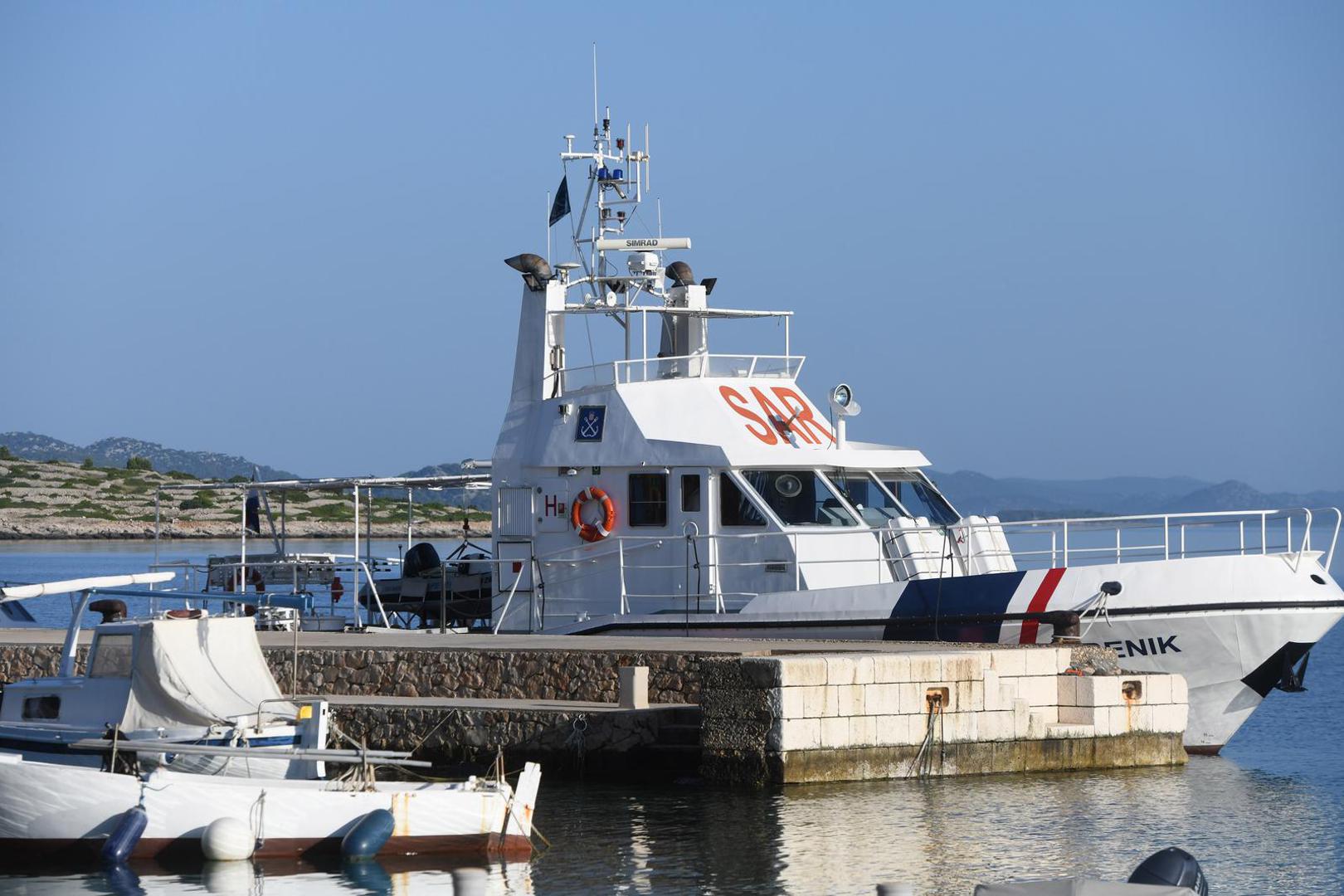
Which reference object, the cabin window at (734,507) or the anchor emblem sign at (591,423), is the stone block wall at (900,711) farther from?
the anchor emblem sign at (591,423)

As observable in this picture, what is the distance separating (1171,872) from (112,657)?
28.7ft

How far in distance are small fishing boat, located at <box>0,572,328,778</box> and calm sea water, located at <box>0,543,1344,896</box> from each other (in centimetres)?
146

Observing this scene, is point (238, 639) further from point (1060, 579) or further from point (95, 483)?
point (95, 483)

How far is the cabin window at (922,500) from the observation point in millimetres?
21156

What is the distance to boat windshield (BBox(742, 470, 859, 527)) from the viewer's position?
2062 centimetres

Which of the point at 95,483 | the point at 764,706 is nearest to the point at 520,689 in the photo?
the point at 764,706

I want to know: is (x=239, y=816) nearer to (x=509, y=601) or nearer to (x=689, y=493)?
(x=689, y=493)

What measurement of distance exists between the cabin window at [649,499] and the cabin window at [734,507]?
2.23 feet

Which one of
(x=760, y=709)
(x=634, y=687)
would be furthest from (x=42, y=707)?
(x=760, y=709)

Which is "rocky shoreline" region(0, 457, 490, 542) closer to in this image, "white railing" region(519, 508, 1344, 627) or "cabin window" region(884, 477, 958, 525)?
"white railing" region(519, 508, 1344, 627)

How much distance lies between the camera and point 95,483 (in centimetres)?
9356

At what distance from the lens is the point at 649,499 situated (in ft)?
69.5

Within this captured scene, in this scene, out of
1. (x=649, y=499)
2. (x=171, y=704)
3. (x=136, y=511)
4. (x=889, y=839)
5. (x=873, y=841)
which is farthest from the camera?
(x=136, y=511)

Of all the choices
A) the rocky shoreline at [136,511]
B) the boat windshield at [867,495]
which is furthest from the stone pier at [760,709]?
the rocky shoreline at [136,511]
